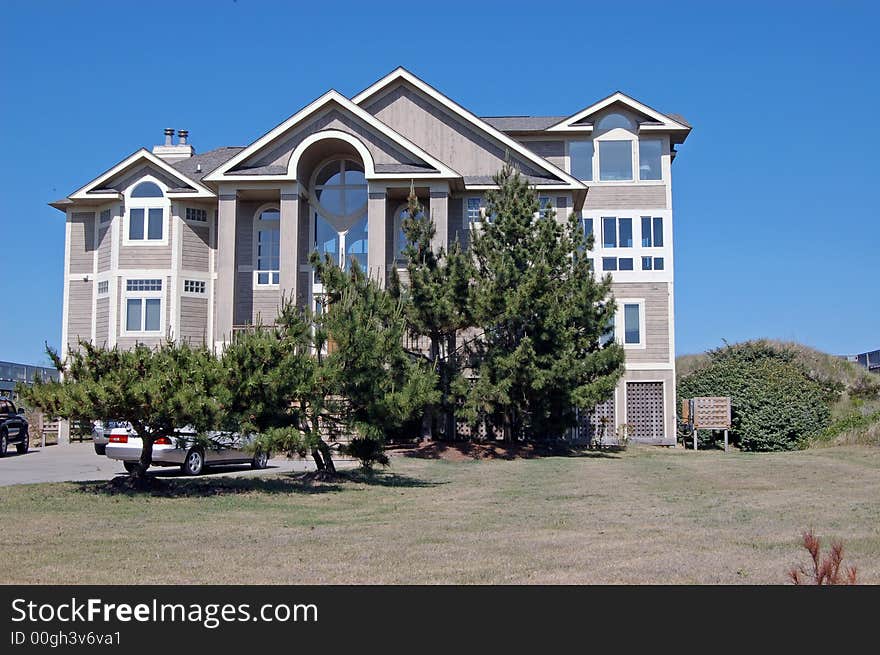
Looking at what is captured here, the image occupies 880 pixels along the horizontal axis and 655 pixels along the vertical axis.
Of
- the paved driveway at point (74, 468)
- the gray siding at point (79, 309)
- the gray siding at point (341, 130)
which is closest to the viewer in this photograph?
the paved driveway at point (74, 468)

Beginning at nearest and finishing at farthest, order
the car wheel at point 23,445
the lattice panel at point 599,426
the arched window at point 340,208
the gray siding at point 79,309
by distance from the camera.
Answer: the car wheel at point 23,445 → the arched window at point 340,208 → the gray siding at point 79,309 → the lattice panel at point 599,426

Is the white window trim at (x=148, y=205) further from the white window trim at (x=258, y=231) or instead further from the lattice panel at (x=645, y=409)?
the lattice panel at (x=645, y=409)

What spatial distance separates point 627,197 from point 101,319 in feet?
65.0

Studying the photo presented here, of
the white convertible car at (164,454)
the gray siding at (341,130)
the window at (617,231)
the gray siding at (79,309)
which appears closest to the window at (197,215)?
the gray siding at (341,130)

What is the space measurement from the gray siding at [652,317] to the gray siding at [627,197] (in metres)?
2.91

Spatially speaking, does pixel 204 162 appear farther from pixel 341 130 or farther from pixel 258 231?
pixel 341 130

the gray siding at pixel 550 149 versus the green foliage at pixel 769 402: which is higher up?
the gray siding at pixel 550 149

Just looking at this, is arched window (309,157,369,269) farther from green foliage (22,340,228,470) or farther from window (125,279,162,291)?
green foliage (22,340,228,470)

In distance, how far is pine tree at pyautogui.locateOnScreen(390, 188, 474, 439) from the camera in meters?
25.8

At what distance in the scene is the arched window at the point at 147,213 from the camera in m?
32.9

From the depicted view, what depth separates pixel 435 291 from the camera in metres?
25.8

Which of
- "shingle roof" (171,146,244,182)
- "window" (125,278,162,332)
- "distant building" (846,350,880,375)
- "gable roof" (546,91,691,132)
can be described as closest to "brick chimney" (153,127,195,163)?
"shingle roof" (171,146,244,182)

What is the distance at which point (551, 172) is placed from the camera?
32062 millimetres

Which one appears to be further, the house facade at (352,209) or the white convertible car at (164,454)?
the house facade at (352,209)
